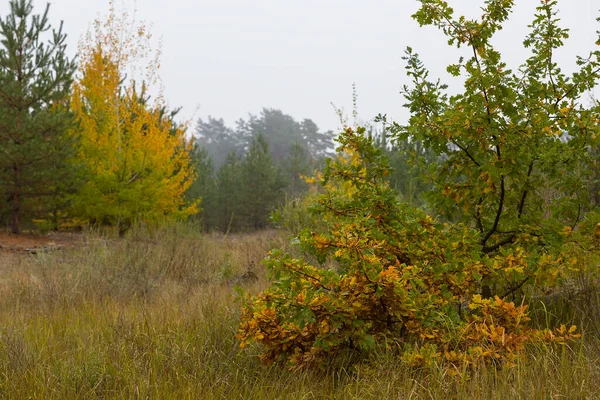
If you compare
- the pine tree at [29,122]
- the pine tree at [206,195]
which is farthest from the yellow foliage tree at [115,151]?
the pine tree at [206,195]

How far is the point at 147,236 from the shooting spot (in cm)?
865

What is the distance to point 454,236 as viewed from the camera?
3104 mm

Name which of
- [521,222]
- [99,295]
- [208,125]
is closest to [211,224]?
[99,295]

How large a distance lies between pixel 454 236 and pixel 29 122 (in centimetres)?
1034

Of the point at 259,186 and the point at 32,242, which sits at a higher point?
the point at 259,186

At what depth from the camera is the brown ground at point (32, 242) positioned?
31.8ft

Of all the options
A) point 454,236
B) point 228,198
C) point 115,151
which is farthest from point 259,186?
point 454,236

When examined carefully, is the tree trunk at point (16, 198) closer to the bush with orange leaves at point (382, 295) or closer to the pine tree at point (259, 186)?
the pine tree at point (259, 186)

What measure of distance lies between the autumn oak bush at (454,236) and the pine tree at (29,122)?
9.53m

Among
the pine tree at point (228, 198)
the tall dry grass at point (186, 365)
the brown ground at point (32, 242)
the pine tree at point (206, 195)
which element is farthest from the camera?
the pine tree at point (228, 198)

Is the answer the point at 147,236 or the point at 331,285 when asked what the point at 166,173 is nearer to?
the point at 147,236

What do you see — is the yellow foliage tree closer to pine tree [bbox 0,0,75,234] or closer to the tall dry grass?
pine tree [bbox 0,0,75,234]

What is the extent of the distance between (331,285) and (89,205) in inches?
420

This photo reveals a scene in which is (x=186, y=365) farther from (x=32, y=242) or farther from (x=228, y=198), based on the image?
(x=228, y=198)
